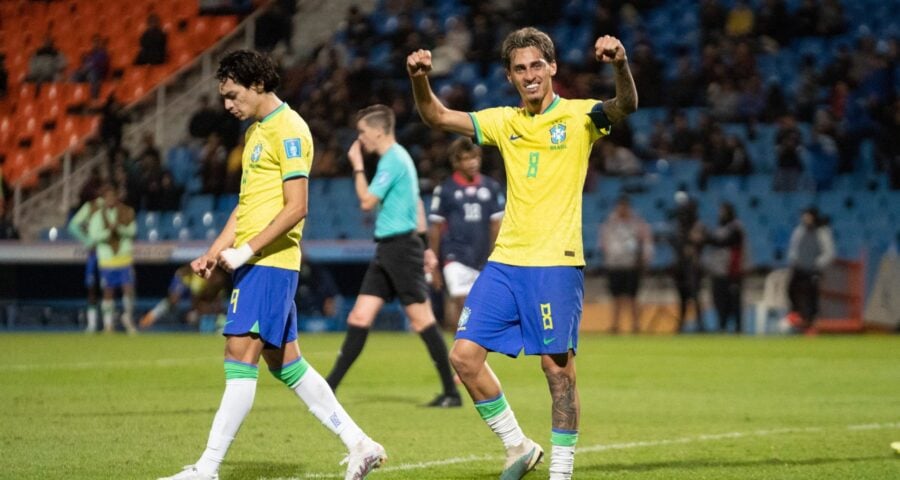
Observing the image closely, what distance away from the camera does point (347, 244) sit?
2467 centimetres

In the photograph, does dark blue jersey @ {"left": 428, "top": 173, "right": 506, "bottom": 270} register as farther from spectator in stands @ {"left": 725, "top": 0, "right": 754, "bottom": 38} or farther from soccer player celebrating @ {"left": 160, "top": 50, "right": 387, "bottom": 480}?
spectator in stands @ {"left": 725, "top": 0, "right": 754, "bottom": 38}

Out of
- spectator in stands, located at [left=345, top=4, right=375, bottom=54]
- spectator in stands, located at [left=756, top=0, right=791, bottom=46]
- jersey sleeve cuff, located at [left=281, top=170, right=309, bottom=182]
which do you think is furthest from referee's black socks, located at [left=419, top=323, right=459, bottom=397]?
spectator in stands, located at [left=345, top=4, right=375, bottom=54]

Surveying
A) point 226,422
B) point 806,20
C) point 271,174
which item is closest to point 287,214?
point 271,174

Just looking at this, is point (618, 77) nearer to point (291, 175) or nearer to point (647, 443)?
point (291, 175)

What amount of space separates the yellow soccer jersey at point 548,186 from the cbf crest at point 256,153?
48.3 inches

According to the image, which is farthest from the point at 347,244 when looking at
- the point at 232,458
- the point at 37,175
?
the point at 232,458

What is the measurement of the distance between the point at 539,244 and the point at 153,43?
26514 mm

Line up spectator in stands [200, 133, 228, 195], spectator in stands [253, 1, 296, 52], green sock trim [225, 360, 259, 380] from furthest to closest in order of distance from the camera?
spectator in stands [253, 1, 296, 52]
spectator in stands [200, 133, 228, 195]
green sock trim [225, 360, 259, 380]

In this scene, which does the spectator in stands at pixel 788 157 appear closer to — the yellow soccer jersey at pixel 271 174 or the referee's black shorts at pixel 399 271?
the referee's black shorts at pixel 399 271

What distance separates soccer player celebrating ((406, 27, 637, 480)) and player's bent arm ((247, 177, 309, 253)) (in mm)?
721

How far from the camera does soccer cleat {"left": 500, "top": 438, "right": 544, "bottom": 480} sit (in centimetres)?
704

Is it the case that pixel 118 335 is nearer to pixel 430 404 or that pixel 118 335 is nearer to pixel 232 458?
pixel 430 404

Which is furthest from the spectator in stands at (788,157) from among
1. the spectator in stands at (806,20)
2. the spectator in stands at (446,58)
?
the spectator in stands at (446,58)

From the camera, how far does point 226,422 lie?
6.80 metres
